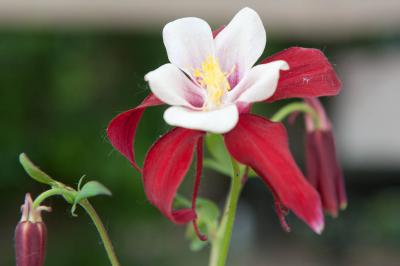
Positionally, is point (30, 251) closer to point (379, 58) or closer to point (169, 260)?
point (169, 260)

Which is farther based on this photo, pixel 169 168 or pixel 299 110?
pixel 299 110

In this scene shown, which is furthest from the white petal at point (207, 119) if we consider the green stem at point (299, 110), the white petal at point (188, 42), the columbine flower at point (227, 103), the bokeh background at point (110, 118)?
the bokeh background at point (110, 118)

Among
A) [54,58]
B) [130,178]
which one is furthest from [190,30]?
[54,58]

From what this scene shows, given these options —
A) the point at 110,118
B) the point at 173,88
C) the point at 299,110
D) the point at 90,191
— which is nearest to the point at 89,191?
the point at 90,191

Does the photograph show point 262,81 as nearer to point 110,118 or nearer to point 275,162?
point 275,162

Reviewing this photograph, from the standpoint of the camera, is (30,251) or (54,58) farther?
(54,58)

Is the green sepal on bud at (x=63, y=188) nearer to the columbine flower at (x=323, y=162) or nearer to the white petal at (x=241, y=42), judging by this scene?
the white petal at (x=241, y=42)
